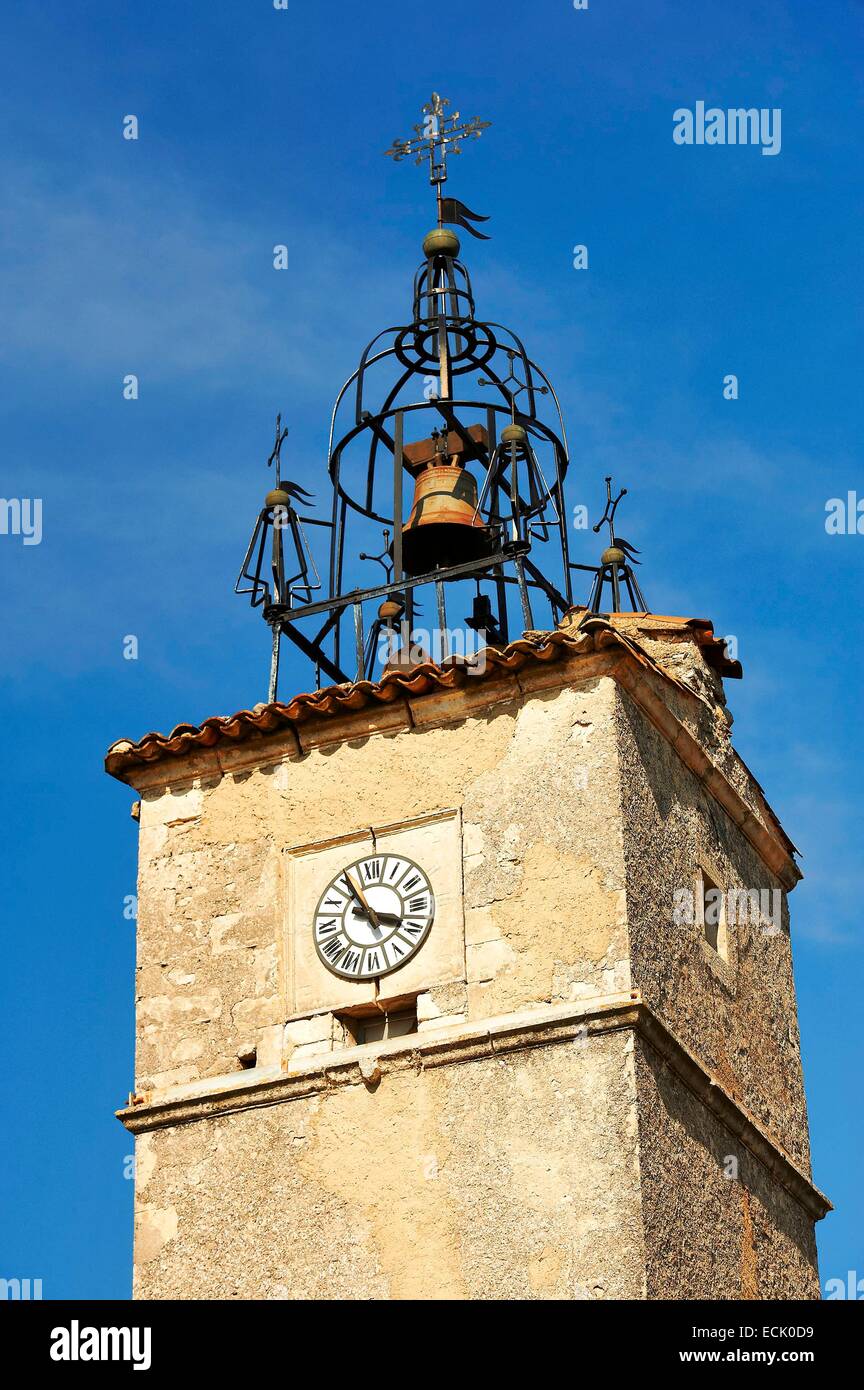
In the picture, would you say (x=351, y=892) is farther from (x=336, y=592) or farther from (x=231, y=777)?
(x=336, y=592)

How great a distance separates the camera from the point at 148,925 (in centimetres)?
1964

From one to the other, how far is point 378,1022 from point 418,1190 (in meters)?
1.40

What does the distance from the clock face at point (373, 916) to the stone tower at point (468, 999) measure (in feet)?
0.07

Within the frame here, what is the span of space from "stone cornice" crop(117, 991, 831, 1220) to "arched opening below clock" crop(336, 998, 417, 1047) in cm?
17

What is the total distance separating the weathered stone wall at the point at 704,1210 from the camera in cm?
1730

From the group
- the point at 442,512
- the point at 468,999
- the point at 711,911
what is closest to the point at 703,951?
the point at 711,911

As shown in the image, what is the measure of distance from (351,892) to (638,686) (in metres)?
2.40

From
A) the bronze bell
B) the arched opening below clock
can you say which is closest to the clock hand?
the arched opening below clock

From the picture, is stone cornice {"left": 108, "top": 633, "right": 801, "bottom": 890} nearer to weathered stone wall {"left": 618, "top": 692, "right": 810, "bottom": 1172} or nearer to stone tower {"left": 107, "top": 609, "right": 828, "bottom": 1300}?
stone tower {"left": 107, "top": 609, "right": 828, "bottom": 1300}

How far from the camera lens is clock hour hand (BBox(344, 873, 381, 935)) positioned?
18812mm

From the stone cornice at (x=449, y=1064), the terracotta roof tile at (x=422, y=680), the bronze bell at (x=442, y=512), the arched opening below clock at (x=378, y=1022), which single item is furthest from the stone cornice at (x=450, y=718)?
the stone cornice at (x=449, y=1064)

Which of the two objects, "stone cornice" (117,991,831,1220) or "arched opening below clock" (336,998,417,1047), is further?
"arched opening below clock" (336,998,417,1047)
